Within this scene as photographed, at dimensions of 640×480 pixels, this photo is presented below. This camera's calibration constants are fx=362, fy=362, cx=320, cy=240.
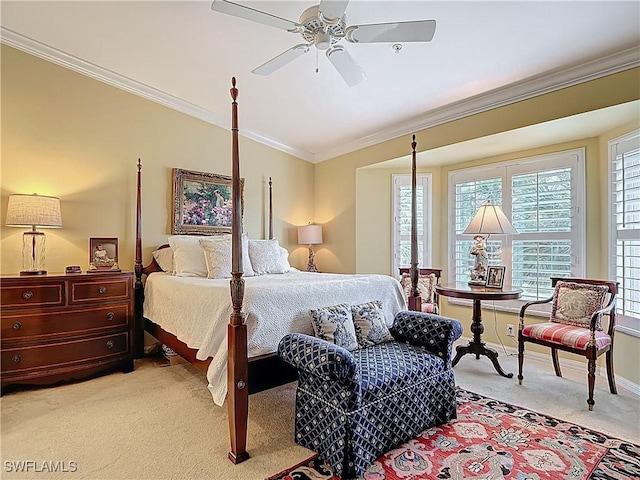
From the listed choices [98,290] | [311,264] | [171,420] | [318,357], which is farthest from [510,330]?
[98,290]

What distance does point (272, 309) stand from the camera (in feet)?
7.61

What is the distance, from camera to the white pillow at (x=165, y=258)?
390 centimetres

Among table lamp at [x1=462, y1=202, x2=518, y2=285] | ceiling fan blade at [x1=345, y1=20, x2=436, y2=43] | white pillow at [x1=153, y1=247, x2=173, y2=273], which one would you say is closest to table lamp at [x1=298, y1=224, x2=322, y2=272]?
white pillow at [x1=153, y1=247, x2=173, y2=273]

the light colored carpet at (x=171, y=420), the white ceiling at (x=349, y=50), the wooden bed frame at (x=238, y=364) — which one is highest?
the white ceiling at (x=349, y=50)

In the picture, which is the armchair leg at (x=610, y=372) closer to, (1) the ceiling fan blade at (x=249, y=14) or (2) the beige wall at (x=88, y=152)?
(1) the ceiling fan blade at (x=249, y=14)

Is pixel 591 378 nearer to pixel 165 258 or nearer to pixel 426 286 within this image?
pixel 426 286

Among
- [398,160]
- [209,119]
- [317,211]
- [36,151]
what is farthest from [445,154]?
[36,151]

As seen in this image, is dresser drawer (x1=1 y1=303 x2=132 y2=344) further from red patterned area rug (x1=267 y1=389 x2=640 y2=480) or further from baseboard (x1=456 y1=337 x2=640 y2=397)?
baseboard (x1=456 y1=337 x2=640 y2=397)

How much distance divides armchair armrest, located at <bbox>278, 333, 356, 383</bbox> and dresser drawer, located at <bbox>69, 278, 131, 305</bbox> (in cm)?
213

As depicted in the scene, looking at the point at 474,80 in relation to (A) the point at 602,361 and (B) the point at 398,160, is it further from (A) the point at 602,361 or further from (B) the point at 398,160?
(A) the point at 602,361

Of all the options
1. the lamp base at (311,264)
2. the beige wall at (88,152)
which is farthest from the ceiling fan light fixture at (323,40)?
the lamp base at (311,264)

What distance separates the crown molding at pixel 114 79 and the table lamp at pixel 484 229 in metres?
3.07

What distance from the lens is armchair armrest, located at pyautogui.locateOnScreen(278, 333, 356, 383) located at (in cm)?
187

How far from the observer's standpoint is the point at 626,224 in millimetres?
A: 3225
